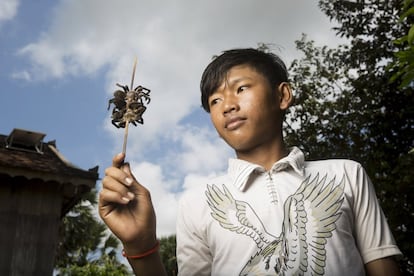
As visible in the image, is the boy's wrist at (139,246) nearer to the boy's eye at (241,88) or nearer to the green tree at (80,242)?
the boy's eye at (241,88)

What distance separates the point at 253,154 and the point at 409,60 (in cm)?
175

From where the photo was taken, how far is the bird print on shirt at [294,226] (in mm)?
1763

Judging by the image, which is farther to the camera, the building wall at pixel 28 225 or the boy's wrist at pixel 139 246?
the building wall at pixel 28 225

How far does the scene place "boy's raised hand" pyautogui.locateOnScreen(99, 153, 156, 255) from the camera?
1676mm

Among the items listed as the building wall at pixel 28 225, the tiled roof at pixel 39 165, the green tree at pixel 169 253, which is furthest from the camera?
the green tree at pixel 169 253

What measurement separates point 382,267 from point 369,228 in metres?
0.15

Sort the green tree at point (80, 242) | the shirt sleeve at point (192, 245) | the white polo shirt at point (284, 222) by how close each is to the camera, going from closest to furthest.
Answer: the white polo shirt at point (284, 222) → the shirt sleeve at point (192, 245) → the green tree at point (80, 242)

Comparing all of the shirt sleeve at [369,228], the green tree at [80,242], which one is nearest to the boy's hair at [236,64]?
the shirt sleeve at [369,228]

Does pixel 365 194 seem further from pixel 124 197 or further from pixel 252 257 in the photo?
pixel 124 197

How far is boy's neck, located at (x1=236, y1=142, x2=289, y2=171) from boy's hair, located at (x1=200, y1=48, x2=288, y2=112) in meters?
0.29

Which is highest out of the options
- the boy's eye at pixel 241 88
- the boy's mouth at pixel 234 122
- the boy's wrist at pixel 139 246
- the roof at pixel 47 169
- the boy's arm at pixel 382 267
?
the roof at pixel 47 169

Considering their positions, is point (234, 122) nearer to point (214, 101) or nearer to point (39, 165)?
point (214, 101)

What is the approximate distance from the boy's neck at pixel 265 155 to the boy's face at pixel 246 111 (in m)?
0.02

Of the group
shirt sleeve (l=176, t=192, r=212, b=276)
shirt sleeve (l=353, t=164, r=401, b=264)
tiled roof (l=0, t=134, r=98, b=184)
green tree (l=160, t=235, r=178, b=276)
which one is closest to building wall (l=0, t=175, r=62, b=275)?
tiled roof (l=0, t=134, r=98, b=184)
